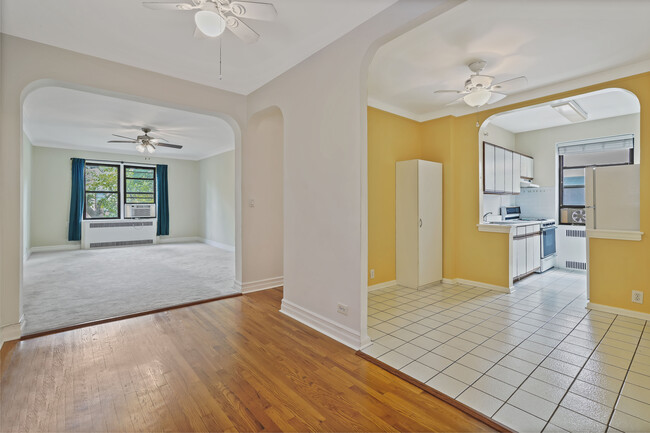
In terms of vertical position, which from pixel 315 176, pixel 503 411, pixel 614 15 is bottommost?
pixel 503 411

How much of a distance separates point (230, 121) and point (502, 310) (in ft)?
13.9

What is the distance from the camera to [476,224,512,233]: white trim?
4.29m

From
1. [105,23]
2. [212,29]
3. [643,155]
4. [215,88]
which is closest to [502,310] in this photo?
[643,155]

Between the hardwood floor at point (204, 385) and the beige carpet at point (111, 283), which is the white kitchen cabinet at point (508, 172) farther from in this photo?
the beige carpet at point (111, 283)

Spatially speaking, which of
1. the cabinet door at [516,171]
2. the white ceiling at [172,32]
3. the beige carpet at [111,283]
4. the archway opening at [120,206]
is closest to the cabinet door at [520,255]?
the cabinet door at [516,171]

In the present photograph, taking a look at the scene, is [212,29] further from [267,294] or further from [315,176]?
[267,294]

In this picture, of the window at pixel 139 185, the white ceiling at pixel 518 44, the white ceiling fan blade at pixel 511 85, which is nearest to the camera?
the white ceiling at pixel 518 44

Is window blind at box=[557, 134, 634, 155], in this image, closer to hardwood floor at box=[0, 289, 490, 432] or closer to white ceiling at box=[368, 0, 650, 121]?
white ceiling at box=[368, 0, 650, 121]

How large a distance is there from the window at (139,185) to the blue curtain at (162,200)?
0.27 meters

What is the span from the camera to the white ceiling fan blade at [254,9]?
208 cm

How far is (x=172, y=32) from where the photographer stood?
2.86 meters

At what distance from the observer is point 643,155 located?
10.7ft

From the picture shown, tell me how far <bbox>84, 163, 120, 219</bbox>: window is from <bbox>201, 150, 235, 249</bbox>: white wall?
7.85ft

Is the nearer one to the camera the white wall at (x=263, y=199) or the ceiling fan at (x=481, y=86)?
the ceiling fan at (x=481, y=86)
